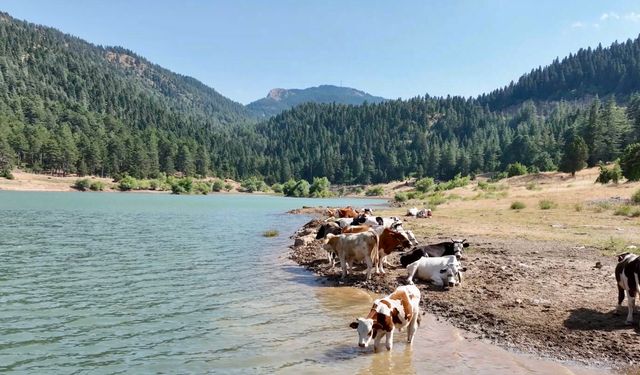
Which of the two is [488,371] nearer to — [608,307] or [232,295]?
[608,307]

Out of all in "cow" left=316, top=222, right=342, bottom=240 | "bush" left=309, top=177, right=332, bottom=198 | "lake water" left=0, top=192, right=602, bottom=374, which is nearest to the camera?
"lake water" left=0, top=192, right=602, bottom=374

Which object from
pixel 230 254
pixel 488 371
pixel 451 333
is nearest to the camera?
pixel 488 371

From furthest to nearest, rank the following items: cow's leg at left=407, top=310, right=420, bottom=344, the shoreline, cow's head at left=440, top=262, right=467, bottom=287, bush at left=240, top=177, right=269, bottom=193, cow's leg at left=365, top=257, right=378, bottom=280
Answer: bush at left=240, top=177, right=269, bottom=193
cow's leg at left=365, top=257, right=378, bottom=280
cow's head at left=440, top=262, right=467, bottom=287
cow's leg at left=407, top=310, right=420, bottom=344
the shoreline

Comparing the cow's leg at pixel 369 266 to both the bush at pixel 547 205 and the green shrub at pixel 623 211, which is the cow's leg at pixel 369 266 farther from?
the bush at pixel 547 205

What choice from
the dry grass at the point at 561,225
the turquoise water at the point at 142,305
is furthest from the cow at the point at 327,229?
the dry grass at the point at 561,225

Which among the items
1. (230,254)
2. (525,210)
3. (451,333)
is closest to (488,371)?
(451,333)

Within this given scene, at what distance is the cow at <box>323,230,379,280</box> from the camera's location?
58.3ft

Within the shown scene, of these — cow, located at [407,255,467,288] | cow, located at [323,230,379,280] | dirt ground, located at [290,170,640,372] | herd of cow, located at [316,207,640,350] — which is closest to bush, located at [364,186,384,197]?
dirt ground, located at [290,170,640,372]

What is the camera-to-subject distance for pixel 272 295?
53.4 feet

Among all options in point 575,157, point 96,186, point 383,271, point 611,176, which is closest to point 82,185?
point 96,186

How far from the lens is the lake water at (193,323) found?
9.98 meters

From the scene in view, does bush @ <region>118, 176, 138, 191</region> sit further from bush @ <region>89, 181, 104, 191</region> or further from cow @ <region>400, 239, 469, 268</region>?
cow @ <region>400, 239, 469, 268</region>

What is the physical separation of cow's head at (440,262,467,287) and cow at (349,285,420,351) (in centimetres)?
506

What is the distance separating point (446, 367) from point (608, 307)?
580cm
